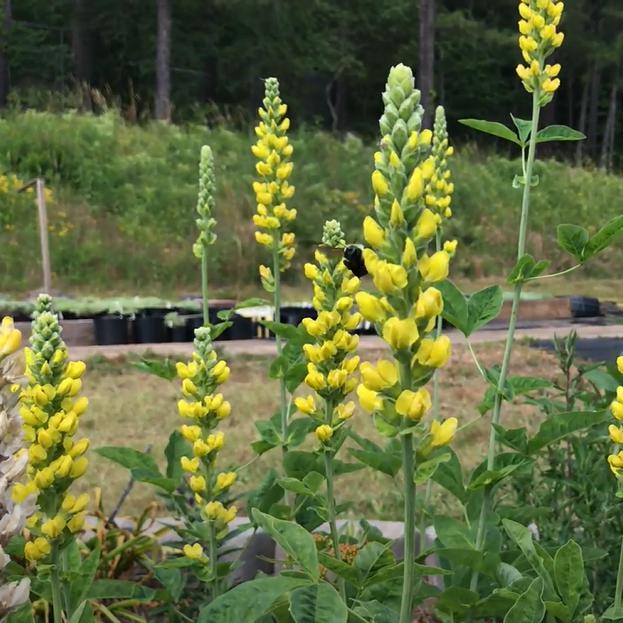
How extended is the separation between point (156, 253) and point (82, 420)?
7.91 m

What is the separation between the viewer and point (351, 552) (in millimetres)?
1779

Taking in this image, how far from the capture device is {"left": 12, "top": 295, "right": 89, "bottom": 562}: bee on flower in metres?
1.20

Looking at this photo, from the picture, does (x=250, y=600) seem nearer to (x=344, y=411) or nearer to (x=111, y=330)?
(x=344, y=411)

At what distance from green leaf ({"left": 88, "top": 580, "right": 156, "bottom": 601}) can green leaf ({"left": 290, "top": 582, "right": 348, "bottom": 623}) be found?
51 cm

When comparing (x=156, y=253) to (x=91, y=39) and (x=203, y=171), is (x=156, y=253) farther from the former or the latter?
(x=91, y=39)

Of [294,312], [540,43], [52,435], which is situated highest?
[540,43]

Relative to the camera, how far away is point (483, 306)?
61.1 inches

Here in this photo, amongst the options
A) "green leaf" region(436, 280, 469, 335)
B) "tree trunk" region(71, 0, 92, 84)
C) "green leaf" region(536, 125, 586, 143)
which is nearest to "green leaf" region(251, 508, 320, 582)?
"green leaf" region(436, 280, 469, 335)

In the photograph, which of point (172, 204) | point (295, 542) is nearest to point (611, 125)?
point (172, 204)

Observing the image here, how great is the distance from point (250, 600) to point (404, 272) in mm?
523

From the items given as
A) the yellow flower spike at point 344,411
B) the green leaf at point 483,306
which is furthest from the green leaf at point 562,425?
the yellow flower spike at point 344,411

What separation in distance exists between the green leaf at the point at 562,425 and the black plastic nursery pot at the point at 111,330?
7390 mm

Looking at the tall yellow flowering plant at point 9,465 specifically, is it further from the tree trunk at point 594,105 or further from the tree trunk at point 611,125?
the tree trunk at point 611,125

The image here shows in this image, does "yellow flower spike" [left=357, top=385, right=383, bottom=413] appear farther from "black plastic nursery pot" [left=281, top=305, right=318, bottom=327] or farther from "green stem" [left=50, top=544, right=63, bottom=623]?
"black plastic nursery pot" [left=281, top=305, right=318, bottom=327]
